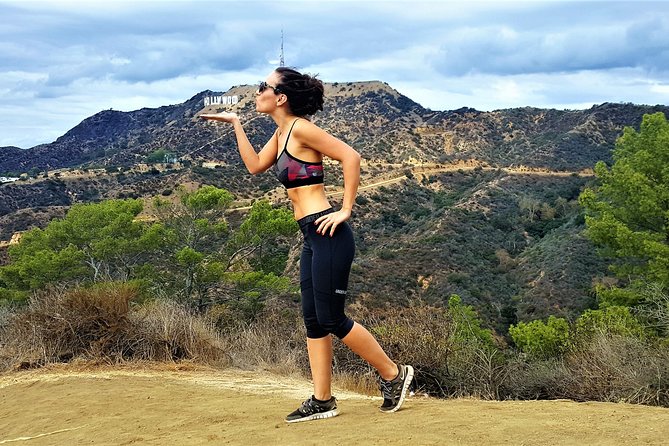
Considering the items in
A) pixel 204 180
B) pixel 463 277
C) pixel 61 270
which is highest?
pixel 204 180

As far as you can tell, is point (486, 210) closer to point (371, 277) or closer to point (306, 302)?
point (371, 277)

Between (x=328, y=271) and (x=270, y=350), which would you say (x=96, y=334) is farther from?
(x=328, y=271)

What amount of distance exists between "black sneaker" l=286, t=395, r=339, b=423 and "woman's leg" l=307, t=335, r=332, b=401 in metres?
0.04

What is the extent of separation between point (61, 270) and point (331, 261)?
15.2 meters

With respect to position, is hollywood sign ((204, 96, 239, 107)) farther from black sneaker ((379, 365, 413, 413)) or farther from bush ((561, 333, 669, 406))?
black sneaker ((379, 365, 413, 413))

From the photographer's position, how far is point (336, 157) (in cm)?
388

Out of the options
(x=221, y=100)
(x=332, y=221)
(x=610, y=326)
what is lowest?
(x=610, y=326)

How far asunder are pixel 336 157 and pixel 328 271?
0.67 m

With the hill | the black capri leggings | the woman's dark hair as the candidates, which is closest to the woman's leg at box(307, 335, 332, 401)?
the black capri leggings

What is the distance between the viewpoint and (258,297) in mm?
15898

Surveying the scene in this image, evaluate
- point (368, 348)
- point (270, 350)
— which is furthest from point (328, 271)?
point (270, 350)

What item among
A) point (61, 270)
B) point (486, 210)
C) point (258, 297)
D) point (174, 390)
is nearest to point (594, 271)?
point (486, 210)

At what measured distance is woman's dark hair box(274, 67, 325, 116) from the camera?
4.11m

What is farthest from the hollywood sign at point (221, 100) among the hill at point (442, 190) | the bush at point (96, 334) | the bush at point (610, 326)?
the bush at point (96, 334)
